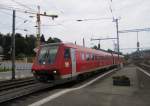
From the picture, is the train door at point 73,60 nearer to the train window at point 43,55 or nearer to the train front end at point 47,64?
the train front end at point 47,64

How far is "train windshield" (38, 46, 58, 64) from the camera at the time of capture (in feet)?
56.5

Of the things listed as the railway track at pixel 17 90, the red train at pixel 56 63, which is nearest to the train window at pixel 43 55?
the red train at pixel 56 63

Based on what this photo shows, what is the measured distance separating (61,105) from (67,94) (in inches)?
104

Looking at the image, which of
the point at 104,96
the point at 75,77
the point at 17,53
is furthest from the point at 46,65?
the point at 17,53

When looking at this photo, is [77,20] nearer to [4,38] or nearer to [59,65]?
[59,65]

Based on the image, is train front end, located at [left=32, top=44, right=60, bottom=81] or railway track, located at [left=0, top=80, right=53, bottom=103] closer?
railway track, located at [left=0, top=80, right=53, bottom=103]

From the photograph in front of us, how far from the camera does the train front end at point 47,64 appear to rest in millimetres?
16578

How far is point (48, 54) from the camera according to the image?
17.6 meters

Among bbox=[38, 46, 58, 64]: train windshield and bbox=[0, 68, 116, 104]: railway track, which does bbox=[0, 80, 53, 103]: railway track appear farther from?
bbox=[38, 46, 58, 64]: train windshield

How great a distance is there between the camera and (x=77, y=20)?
3541 cm

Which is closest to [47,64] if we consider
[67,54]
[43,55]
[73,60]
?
[43,55]

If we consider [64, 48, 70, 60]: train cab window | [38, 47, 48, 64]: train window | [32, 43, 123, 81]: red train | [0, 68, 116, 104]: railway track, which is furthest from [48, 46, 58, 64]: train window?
[0, 68, 116, 104]: railway track

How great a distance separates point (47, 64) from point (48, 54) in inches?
32.8

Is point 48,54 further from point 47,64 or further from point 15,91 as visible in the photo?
point 15,91
